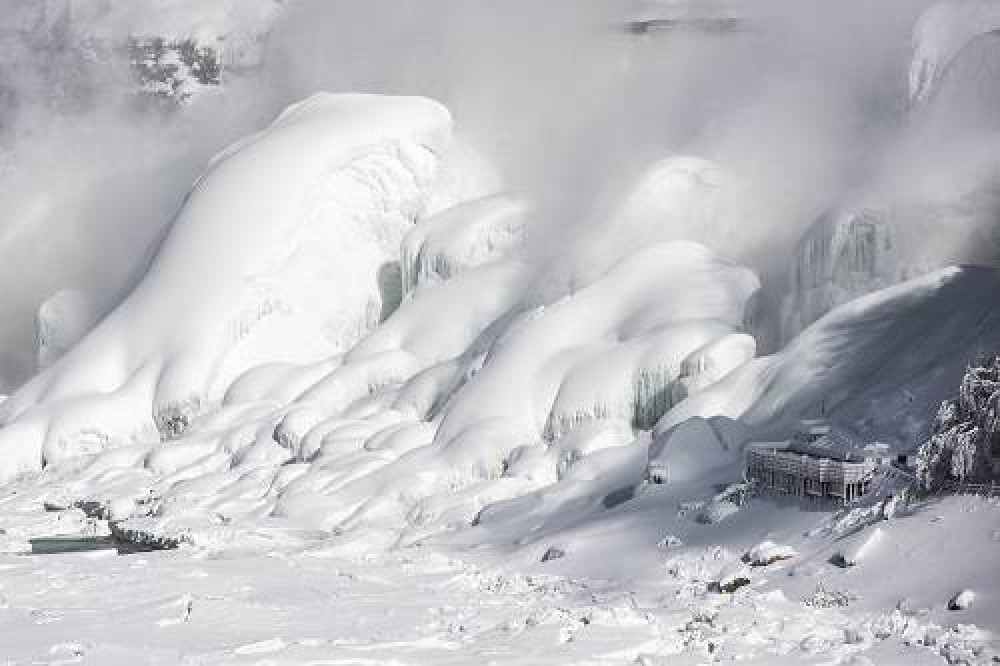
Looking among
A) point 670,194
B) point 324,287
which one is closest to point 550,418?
point 670,194

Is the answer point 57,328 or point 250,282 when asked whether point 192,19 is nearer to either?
point 57,328

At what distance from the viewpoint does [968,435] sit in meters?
16.7

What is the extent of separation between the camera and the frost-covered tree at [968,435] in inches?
654

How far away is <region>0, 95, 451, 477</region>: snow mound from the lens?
43.8 metres

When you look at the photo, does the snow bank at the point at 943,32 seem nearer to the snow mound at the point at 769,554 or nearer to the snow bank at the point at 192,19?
the snow mound at the point at 769,554

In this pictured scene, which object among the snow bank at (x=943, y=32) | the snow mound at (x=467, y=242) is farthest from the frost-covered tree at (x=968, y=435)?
the snow mound at (x=467, y=242)

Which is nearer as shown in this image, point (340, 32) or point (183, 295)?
point (183, 295)

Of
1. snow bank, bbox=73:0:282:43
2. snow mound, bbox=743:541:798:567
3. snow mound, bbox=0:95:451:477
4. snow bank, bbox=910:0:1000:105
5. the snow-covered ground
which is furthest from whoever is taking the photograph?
snow bank, bbox=73:0:282:43

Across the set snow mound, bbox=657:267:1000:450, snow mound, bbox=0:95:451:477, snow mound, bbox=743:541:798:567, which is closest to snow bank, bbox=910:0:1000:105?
snow mound, bbox=657:267:1000:450

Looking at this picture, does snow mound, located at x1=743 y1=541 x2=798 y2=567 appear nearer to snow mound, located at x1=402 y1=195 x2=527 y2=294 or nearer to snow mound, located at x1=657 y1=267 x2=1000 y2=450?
snow mound, located at x1=657 y1=267 x2=1000 y2=450

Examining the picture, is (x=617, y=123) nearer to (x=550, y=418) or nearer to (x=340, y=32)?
(x=550, y=418)

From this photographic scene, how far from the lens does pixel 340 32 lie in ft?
260

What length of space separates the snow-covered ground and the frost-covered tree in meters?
0.47

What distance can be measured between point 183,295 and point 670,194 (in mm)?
18687
